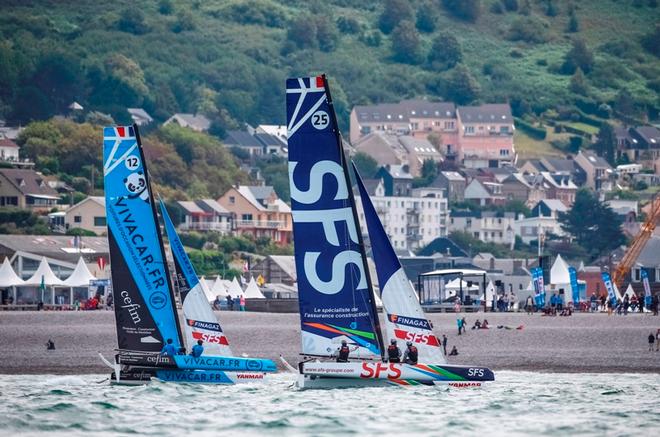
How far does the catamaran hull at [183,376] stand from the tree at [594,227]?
12516 cm

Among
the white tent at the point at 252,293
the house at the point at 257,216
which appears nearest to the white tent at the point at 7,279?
the white tent at the point at 252,293

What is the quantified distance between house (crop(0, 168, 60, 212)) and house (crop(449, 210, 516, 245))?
5402cm

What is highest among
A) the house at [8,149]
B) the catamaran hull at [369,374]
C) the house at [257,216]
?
the house at [8,149]

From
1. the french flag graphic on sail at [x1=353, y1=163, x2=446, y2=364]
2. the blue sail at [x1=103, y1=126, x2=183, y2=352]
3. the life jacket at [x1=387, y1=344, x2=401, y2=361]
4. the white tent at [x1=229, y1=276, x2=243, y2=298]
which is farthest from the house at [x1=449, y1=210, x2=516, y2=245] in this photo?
the life jacket at [x1=387, y1=344, x2=401, y2=361]

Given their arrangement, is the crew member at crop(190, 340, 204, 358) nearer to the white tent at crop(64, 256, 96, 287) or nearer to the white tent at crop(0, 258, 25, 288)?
the white tent at crop(64, 256, 96, 287)

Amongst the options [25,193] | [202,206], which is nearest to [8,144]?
[202,206]

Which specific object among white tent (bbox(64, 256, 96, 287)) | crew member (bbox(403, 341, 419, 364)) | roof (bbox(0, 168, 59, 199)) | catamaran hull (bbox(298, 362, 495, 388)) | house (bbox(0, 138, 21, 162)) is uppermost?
house (bbox(0, 138, 21, 162))

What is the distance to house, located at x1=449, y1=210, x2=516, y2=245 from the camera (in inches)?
7598

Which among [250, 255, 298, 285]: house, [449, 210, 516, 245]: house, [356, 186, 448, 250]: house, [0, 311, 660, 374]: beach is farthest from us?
[356, 186, 448, 250]: house

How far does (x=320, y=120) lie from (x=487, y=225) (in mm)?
155783

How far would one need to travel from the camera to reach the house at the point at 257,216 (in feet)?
531

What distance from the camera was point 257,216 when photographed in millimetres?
163625

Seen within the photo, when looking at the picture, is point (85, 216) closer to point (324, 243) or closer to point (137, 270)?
point (137, 270)

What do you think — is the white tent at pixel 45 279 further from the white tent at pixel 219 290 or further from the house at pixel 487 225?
the house at pixel 487 225
